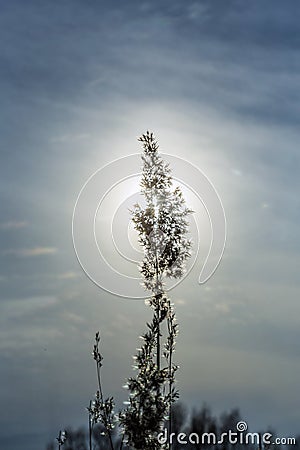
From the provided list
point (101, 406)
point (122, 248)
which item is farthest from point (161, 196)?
point (101, 406)

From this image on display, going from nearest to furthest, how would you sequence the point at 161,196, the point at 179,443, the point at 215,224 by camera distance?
the point at 161,196
the point at 215,224
the point at 179,443

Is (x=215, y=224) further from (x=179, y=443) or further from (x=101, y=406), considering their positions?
(x=179, y=443)

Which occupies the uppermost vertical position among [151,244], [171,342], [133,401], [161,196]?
[161,196]

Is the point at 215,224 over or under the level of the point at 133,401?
over

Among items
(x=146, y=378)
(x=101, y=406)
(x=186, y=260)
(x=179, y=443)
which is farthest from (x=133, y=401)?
(x=179, y=443)

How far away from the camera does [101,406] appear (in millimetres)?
9156

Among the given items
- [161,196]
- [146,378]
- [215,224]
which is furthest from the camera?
[215,224]

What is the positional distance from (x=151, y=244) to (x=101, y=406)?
8.15 ft

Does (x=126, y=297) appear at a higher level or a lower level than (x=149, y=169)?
lower

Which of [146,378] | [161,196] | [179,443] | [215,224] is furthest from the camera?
[179,443]

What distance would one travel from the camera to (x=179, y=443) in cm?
1221

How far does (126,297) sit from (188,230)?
138 centimetres

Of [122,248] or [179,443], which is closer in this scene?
[122,248]

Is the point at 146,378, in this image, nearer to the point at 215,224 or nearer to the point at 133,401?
the point at 133,401
